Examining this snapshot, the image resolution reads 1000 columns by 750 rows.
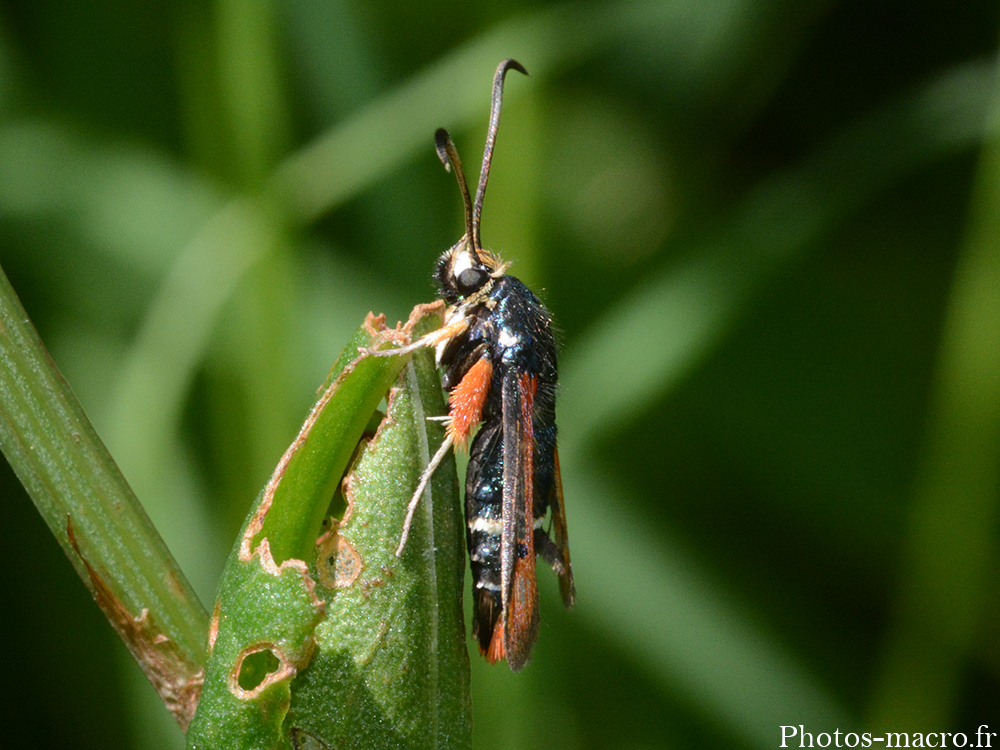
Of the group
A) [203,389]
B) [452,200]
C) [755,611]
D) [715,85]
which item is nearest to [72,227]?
[203,389]

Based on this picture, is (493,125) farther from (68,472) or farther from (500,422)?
(68,472)

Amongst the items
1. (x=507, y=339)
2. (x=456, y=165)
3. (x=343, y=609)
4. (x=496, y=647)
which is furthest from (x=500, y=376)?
(x=343, y=609)

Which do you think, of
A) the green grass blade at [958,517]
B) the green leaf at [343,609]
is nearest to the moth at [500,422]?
the green leaf at [343,609]

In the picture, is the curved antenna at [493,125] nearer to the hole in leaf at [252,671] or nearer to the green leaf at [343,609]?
the green leaf at [343,609]

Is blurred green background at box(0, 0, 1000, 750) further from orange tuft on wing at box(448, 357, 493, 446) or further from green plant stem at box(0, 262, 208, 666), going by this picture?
green plant stem at box(0, 262, 208, 666)

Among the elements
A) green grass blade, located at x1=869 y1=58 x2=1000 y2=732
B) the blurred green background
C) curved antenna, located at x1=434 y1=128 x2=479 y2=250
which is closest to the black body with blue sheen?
curved antenna, located at x1=434 y1=128 x2=479 y2=250

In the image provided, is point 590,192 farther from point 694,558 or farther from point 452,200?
point 694,558

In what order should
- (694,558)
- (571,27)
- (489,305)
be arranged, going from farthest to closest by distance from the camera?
(694,558)
(571,27)
(489,305)

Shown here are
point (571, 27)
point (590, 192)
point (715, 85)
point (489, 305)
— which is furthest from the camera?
point (590, 192)
